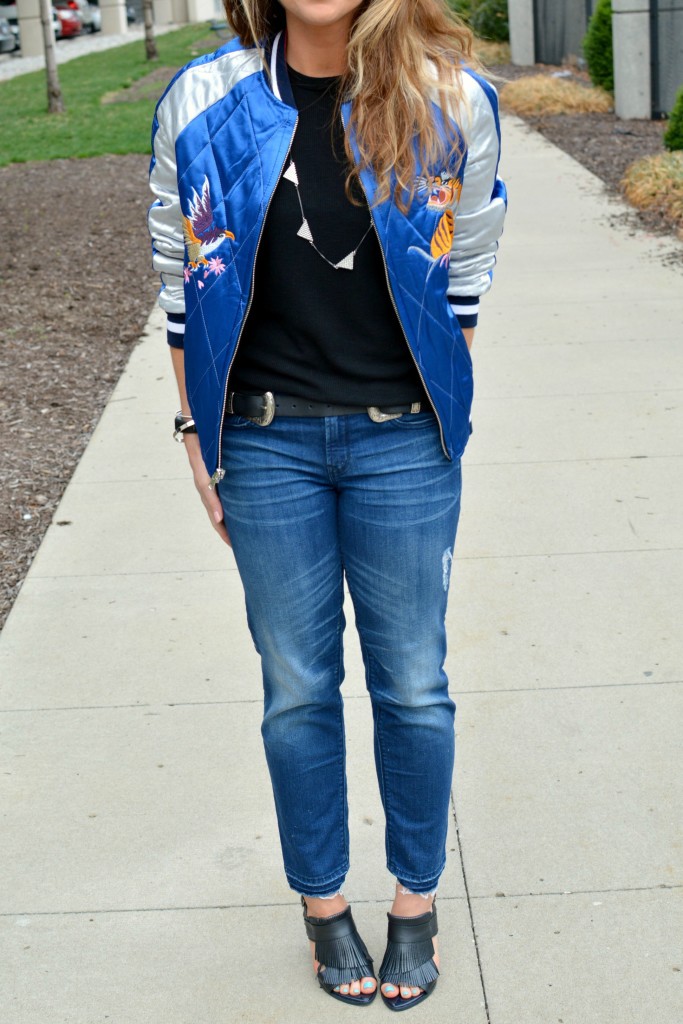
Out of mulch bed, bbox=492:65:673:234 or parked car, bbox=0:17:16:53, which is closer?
mulch bed, bbox=492:65:673:234

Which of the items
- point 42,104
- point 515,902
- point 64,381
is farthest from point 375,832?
point 42,104

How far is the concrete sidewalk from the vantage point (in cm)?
275

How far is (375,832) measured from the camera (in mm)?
3227

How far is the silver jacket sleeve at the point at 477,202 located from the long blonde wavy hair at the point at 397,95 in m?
0.04

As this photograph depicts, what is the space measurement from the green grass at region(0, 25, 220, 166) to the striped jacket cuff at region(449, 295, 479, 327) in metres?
14.1

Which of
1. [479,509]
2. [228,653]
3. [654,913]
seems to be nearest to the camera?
[654,913]

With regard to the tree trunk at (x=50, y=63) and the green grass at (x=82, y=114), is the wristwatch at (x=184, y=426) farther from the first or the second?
the tree trunk at (x=50, y=63)

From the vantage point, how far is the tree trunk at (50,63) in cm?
1928

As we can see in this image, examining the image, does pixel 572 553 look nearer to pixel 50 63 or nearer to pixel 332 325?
pixel 332 325

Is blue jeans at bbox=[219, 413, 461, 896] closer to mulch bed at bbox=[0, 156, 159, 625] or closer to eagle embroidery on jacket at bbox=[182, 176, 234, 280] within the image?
eagle embroidery on jacket at bbox=[182, 176, 234, 280]

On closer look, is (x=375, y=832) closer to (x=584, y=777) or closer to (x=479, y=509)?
(x=584, y=777)

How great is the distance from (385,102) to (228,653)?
2305 millimetres

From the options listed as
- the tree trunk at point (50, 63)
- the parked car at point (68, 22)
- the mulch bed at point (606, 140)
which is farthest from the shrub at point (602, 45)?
the parked car at point (68, 22)

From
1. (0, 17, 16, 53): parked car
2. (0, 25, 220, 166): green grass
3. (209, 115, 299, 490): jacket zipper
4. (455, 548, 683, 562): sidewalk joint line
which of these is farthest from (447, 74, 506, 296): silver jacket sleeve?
(0, 17, 16, 53): parked car
